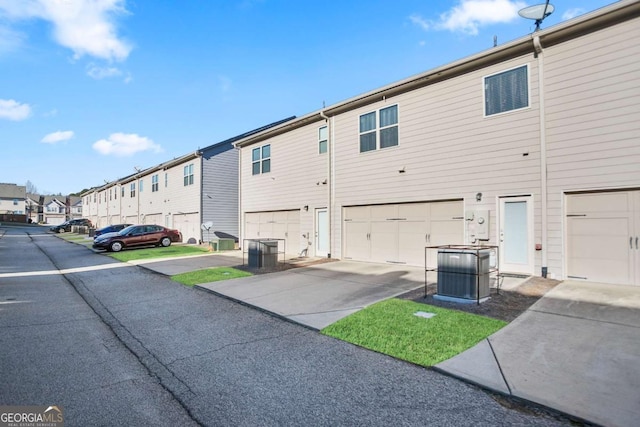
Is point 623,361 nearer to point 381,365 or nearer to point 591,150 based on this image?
point 381,365

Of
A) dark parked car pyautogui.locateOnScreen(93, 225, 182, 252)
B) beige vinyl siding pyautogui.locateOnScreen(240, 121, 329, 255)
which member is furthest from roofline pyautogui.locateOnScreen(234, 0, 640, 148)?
dark parked car pyautogui.locateOnScreen(93, 225, 182, 252)

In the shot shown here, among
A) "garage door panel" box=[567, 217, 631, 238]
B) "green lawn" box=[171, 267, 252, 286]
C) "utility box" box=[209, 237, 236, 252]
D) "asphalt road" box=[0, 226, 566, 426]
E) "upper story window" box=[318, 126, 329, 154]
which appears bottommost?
"asphalt road" box=[0, 226, 566, 426]

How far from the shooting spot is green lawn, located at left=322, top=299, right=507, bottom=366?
4.82 meters

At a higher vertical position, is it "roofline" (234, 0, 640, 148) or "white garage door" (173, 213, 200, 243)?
"roofline" (234, 0, 640, 148)

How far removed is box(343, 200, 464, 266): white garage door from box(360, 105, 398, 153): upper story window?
2.29 m

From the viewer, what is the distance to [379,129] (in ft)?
43.1

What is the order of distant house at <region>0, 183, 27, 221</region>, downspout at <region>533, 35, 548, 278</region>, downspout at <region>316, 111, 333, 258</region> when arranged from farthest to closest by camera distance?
1. distant house at <region>0, 183, 27, 221</region>
2. downspout at <region>316, 111, 333, 258</region>
3. downspout at <region>533, 35, 548, 278</region>

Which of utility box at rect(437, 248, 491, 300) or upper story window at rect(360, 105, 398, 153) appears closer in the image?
utility box at rect(437, 248, 491, 300)

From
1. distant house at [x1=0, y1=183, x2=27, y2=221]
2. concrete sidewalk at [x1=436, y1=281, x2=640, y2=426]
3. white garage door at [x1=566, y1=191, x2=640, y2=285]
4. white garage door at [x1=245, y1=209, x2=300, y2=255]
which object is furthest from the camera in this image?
distant house at [x1=0, y1=183, x2=27, y2=221]

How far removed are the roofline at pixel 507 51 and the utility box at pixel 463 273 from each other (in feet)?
19.6

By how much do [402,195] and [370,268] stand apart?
272 centimetres

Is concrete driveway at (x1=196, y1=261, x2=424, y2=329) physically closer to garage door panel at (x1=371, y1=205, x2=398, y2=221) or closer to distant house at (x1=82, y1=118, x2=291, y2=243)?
garage door panel at (x1=371, y1=205, x2=398, y2=221)

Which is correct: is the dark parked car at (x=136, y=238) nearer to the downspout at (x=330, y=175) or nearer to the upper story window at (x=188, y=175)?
the upper story window at (x=188, y=175)

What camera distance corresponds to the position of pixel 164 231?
22984 millimetres
